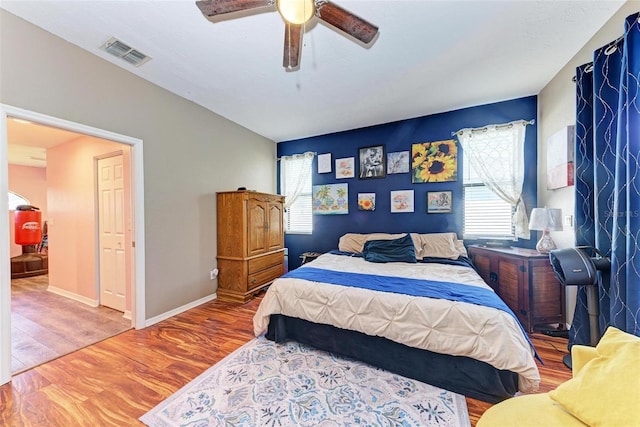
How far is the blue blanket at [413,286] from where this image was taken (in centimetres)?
179

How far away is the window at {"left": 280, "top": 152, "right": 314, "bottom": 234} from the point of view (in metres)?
4.72

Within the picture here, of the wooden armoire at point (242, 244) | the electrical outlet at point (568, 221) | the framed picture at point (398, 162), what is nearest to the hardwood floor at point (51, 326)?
the wooden armoire at point (242, 244)

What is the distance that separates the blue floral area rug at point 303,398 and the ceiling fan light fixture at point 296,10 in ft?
8.07

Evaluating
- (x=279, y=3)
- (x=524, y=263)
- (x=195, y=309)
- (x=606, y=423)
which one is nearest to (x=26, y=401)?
(x=195, y=309)

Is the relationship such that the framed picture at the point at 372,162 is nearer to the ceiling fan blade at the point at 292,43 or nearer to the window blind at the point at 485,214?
the window blind at the point at 485,214

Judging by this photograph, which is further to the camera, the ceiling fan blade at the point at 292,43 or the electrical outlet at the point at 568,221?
the electrical outlet at the point at 568,221

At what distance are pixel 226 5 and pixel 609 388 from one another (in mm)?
2604

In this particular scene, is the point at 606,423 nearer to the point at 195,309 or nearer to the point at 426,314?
the point at 426,314

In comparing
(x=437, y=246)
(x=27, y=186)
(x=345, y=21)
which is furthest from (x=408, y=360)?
(x=27, y=186)

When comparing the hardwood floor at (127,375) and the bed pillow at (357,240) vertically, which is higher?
the bed pillow at (357,240)

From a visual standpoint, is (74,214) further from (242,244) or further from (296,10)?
(296,10)

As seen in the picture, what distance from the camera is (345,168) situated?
14.2 feet

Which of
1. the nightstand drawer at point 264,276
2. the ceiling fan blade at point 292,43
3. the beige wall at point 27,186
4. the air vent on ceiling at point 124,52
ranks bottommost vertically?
the nightstand drawer at point 264,276

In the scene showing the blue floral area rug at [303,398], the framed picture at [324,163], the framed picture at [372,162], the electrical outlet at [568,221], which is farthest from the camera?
the framed picture at [324,163]
